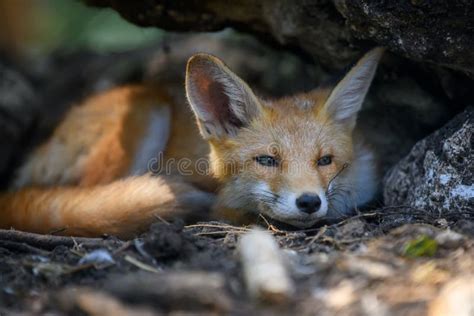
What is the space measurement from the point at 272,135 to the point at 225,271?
59.8 inches

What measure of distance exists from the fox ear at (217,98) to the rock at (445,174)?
1.10 metres

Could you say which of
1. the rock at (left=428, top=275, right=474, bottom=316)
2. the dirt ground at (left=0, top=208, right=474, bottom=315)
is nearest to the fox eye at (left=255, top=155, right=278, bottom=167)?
the dirt ground at (left=0, top=208, right=474, bottom=315)

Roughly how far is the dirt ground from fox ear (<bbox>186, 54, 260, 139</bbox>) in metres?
0.94

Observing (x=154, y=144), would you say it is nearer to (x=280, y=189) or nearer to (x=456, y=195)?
(x=280, y=189)

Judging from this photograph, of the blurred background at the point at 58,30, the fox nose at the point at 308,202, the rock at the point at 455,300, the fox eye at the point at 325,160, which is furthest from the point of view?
Result: the blurred background at the point at 58,30

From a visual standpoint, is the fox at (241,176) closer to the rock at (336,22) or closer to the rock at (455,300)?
the rock at (336,22)

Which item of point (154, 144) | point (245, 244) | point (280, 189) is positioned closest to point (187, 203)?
point (280, 189)

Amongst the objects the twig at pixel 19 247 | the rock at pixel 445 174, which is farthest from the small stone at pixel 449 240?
the twig at pixel 19 247

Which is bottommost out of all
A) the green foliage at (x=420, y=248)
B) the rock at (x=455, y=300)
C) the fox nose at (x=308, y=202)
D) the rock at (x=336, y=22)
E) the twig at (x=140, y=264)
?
the twig at (x=140, y=264)

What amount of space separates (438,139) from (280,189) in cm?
104

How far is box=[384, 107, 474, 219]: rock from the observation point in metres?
3.52

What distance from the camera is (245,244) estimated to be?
256 centimetres

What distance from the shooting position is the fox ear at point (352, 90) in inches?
155

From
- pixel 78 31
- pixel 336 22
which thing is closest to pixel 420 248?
pixel 336 22
